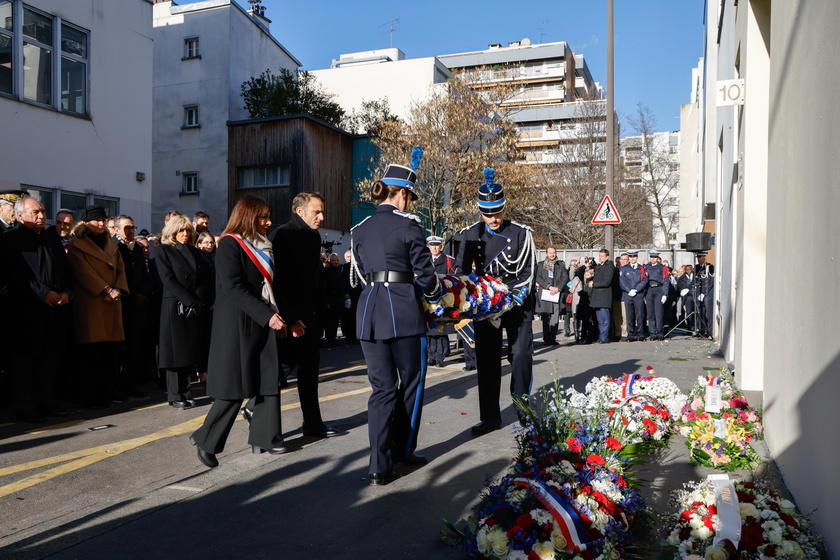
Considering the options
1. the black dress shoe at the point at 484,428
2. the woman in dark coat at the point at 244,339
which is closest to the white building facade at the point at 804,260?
the black dress shoe at the point at 484,428

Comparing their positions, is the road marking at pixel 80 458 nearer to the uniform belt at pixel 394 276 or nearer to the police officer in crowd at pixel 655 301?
the uniform belt at pixel 394 276

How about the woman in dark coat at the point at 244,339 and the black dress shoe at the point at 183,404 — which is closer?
the woman in dark coat at the point at 244,339

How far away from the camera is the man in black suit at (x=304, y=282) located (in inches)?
252

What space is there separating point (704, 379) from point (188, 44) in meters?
31.1

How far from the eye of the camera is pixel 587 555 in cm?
341

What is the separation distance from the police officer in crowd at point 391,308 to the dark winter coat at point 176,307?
10.7 ft

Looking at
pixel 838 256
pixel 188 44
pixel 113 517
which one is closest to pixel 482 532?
pixel 838 256

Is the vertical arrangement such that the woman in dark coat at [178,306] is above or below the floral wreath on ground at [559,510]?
above

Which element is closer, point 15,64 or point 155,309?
point 155,309

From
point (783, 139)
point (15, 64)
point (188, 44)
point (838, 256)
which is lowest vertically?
point (838, 256)

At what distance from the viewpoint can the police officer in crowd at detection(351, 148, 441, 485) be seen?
516 centimetres

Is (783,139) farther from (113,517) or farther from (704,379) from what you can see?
(113,517)

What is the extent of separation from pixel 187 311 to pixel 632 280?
1173 cm

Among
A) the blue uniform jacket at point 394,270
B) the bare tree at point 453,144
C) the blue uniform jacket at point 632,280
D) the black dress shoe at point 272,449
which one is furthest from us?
the bare tree at point 453,144
